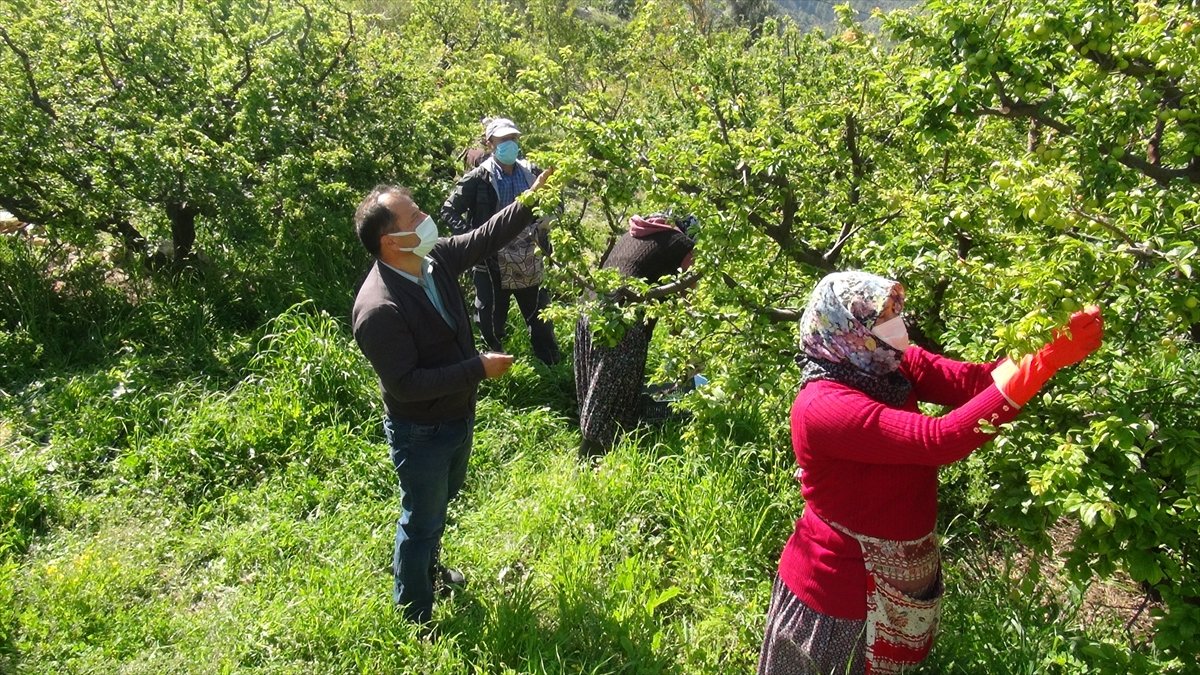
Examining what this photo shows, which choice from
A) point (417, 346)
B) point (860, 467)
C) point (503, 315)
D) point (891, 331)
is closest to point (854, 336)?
point (891, 331)

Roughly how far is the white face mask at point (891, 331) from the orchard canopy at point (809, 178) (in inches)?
9.2

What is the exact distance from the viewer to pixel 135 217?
5.80 m

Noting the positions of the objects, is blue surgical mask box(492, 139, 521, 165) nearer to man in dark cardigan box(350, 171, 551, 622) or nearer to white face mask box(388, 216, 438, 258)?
man in dark cardigan box(350, 171, 551, 622)

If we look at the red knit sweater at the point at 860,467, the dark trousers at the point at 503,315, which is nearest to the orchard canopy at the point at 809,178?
the red knit sweater at the point at 860,467

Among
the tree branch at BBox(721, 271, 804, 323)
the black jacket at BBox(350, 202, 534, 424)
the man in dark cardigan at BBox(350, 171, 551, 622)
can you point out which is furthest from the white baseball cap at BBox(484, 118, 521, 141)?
the tree branch at BBox(721, 271, 804, 323)

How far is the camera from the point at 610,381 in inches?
165

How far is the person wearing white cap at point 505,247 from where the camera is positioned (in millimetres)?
4957

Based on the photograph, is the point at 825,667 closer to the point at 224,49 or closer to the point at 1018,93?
the point at 1018,93

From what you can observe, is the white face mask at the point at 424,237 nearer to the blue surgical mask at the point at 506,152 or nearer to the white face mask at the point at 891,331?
the white face mask at the point at 891,331

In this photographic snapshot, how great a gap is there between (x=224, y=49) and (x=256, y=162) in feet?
2.81

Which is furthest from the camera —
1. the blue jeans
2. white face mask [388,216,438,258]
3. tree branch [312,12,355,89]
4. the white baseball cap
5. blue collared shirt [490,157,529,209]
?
tree branch [312,12,355,89]

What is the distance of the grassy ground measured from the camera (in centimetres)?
298

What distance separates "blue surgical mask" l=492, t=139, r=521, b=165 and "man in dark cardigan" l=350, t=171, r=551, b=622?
1744 mm

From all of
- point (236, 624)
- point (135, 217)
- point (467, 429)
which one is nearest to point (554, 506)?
point (467, 429)
